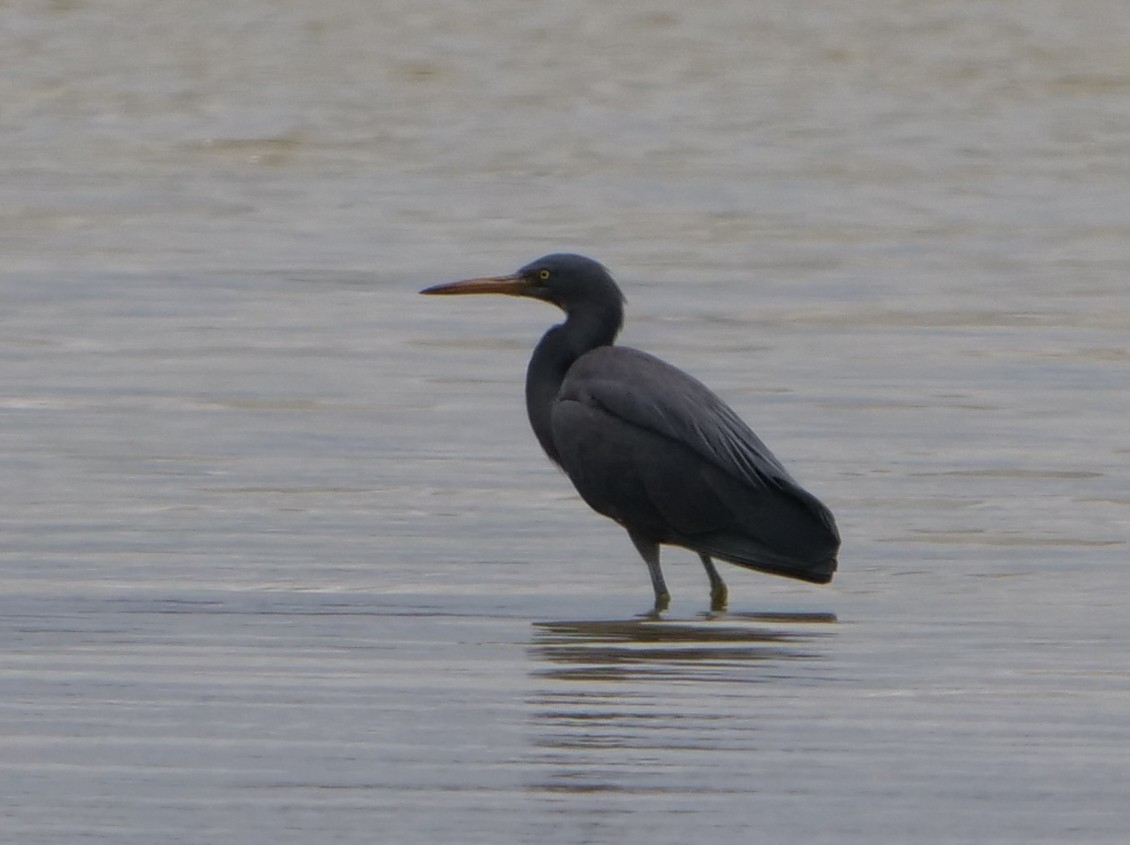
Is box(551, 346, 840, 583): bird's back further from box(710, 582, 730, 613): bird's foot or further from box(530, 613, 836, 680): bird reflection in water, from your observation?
box(530, 613, 836, 680): bird reflection in water

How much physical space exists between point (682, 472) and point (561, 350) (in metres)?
0.91

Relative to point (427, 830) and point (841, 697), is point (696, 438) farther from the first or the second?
point (427, 830)

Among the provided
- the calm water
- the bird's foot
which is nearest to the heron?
the bird's foot

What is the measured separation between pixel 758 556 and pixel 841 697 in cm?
169

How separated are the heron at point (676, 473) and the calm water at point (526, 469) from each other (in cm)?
Answer: 20

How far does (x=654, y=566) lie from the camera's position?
883 centimetres

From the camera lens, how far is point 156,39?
29516mm

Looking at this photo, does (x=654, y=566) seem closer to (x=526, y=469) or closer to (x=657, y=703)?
(x=657, y=703)

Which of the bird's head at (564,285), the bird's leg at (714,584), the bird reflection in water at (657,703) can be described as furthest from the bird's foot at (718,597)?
the bird's head at (564,285)

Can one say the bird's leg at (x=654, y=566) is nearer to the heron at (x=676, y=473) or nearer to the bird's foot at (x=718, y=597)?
the heron at (x=676, y=473)

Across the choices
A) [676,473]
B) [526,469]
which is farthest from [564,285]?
[526,469]

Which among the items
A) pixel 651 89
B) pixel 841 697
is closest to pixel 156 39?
pixel 651 89

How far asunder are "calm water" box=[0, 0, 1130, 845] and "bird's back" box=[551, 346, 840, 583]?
0.71 ft

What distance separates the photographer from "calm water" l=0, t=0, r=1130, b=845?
6121 millimetres
